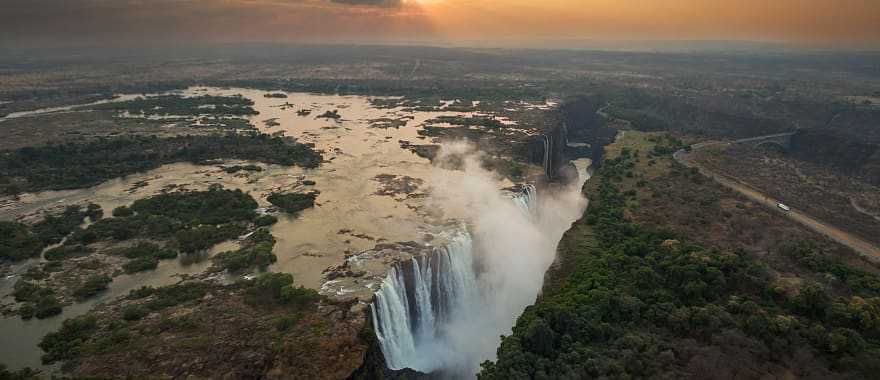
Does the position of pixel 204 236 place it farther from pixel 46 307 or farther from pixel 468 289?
pixel 468 289

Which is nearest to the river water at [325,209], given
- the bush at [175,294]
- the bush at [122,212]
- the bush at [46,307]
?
the bush at [46,307]

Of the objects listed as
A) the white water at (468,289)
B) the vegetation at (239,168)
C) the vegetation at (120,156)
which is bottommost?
the white water at (468,289)

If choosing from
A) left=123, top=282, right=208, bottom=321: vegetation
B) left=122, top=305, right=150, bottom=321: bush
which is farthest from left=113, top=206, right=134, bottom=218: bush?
left=122, top=305, right=150, bottom=321: bush

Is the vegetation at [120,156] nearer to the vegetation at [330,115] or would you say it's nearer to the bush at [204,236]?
the vegetation at [330,115]

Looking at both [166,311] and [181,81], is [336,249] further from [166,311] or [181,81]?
[181,81]

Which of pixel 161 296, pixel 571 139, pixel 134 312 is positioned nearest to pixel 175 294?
pixel 161 296

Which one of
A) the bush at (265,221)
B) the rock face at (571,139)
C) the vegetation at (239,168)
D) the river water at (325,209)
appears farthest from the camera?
the rock face at (571,139)

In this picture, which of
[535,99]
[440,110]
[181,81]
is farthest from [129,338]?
[181,81]
